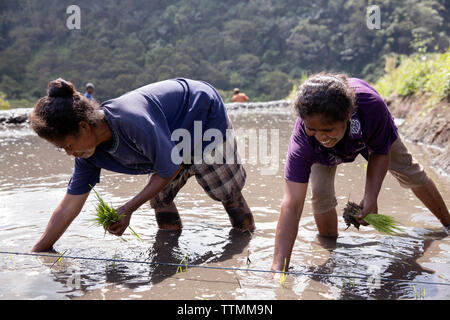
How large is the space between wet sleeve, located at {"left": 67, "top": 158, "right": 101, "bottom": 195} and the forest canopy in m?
26.4

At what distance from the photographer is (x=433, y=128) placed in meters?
6.98

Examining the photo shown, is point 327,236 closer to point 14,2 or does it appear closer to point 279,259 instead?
point 279,259

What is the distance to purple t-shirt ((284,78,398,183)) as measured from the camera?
8.00 feet

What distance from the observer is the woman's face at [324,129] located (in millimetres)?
2192

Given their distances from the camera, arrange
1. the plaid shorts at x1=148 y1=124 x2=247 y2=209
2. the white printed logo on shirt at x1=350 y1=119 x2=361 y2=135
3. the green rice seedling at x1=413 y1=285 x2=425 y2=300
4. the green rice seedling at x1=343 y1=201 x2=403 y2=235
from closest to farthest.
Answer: the green rice seedling at x1=413 y1=285 x2=425 y2=300, the white printed logo on shirt at x1=350 y1=119 x2=361 y2=135, the green rice seedling at x1=343 y1=201 x2=403 y2=235, the plaid shorts at x1=148 y1=124 x2=247 y2=209

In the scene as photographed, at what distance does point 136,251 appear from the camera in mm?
3107

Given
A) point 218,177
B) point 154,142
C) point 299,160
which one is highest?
point 154,142

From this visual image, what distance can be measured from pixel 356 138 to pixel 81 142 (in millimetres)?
1432

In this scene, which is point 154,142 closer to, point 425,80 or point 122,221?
point 122,221

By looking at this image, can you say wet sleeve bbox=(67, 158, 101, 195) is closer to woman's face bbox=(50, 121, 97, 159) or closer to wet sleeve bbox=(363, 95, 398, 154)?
woman's face bbox=(50, 121, 97, 159)

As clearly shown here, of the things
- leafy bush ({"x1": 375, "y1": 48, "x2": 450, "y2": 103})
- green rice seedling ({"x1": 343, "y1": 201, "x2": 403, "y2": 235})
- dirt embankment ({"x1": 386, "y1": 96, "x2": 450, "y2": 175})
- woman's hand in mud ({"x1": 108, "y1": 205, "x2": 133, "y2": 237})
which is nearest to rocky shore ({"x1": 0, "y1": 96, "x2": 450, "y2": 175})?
dirt embankment ({"x1": 386, "y1": 96, "x2": 450, "y2": 175})

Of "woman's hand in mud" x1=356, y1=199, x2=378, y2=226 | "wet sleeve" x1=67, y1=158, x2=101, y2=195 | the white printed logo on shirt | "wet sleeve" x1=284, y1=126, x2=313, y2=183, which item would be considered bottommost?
"woman's hand in mud" x1=356, y1=199, x2=378, y2=226

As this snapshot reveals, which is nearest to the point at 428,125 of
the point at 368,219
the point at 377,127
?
the point at 368,219
